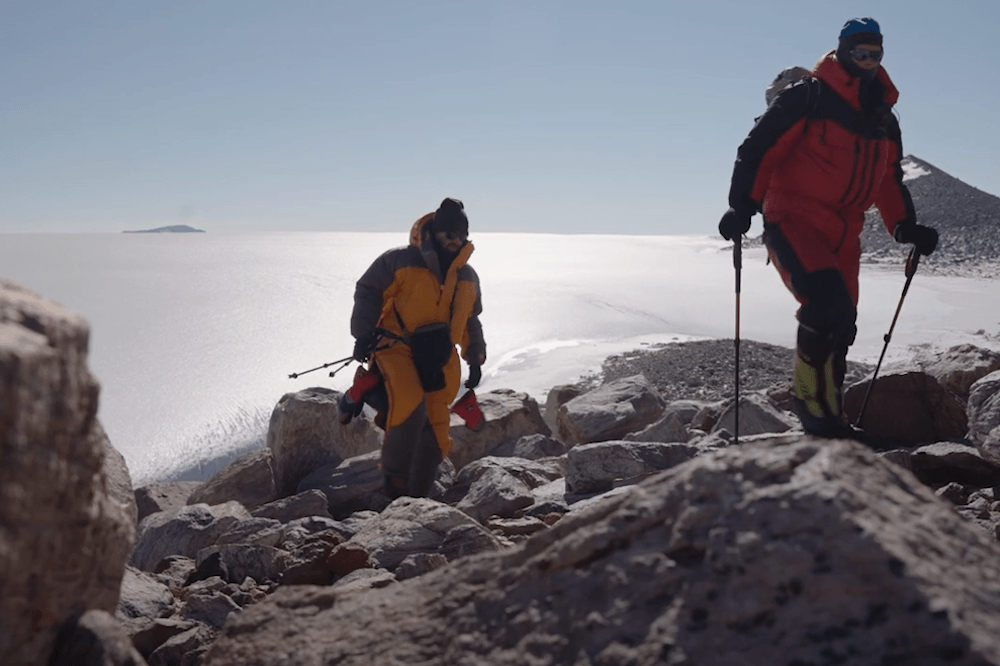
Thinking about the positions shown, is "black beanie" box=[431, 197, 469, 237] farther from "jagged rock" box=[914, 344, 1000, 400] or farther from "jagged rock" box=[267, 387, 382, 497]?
"jagged rock" box=[914, 344, 1000, 400]

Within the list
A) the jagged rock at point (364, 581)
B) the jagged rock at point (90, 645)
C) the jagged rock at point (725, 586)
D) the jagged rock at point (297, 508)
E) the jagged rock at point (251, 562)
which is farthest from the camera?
the jagged rock at point (297, 508)

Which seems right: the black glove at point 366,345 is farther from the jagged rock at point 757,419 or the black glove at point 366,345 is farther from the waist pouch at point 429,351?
the jagged rock at point 757,419

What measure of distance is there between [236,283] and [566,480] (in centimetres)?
4781

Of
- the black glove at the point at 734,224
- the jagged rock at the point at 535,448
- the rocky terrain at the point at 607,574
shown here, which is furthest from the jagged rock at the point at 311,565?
the jagged rock at the point at 535,448

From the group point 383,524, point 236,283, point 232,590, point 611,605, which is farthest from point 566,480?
point 236,283

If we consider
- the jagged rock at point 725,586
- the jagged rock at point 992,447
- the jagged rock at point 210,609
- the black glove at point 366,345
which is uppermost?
the jagged rock at point 725,586

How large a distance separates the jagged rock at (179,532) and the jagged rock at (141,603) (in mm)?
1513

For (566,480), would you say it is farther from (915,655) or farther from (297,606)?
(915,655)

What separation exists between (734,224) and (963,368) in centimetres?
310

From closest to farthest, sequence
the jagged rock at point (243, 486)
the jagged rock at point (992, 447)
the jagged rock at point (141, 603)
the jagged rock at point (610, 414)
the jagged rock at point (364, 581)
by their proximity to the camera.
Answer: the jagged rock at point (364, 581)
the jagged rock at point (141, 603)
the jagged rock at point (992, 447)
the jagged rock at point (243, 486)
the jagged rock at point (610, 414)

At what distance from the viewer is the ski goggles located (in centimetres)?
499

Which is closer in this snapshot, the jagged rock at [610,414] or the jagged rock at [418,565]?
the jagged rock at [418,565]

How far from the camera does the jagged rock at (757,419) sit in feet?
21.4

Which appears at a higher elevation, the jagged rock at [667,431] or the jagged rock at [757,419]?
the jagged rock at [757,419]
